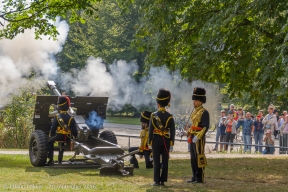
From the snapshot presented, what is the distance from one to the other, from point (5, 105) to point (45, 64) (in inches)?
90.0

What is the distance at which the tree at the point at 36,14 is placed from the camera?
69.9ft

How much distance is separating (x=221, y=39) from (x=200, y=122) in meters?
2.47

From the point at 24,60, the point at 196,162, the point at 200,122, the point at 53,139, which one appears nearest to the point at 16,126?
the point at 24,60

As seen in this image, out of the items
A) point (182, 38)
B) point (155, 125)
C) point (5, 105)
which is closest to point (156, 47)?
point (182, 38)

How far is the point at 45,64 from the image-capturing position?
91.1 feet

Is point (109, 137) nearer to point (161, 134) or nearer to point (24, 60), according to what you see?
point (161, 134)

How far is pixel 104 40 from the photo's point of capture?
48.5m

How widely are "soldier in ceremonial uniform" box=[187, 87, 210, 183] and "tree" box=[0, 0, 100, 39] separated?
693 centimetres

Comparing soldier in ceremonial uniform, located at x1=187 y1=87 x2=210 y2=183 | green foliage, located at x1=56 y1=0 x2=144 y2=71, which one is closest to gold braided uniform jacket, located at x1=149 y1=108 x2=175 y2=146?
soldier in ceremonial uniform, located at x1=187 y1=87 x2=210 y2=183

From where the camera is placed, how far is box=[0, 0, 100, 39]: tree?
21297 mm

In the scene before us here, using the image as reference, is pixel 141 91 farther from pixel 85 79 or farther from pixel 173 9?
pixel 173 9

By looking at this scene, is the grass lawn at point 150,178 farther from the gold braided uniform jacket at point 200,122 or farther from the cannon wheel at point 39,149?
the gold braided uniform jacket at point 200,122

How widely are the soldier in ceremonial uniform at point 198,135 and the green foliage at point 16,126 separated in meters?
13.1

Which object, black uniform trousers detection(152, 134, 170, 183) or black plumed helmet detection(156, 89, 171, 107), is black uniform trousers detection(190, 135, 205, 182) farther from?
black plumed helmet detection(156, 89, 171, 107)
